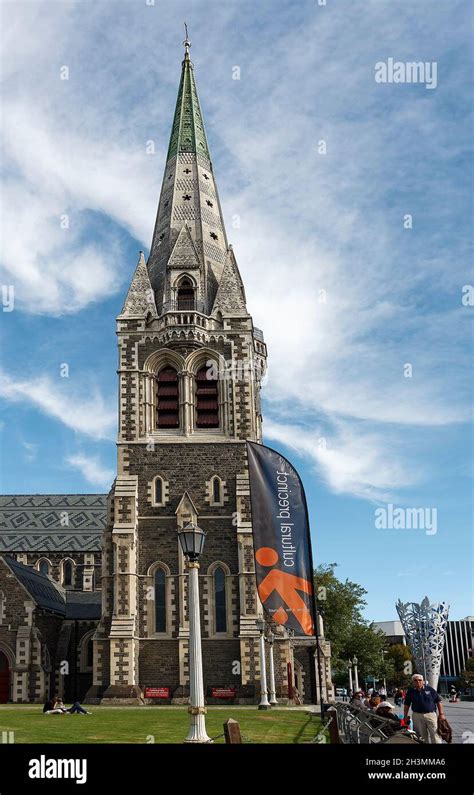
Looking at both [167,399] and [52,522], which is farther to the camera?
[52,522]

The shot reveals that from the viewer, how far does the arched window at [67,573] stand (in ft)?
194

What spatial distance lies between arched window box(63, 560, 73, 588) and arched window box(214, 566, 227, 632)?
23.1m

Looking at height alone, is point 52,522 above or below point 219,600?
above

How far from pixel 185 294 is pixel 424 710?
3456 centimetres

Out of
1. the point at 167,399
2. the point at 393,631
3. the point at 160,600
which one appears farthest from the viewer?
the point at 393,631

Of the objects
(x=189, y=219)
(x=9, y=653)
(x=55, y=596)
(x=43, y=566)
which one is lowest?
(x=9, y=653)

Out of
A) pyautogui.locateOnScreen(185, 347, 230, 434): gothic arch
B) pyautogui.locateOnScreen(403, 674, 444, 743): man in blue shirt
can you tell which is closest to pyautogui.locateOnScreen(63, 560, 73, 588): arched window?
pyautogui.locateOnScreen(185, 347, 230, 434): gothic arch

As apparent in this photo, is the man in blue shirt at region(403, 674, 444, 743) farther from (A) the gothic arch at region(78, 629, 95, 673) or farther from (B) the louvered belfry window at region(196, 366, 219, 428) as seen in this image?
(A) the gothic arch at region(78, 629, 95, 673)

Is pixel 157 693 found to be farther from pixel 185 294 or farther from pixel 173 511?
pixel 185 294

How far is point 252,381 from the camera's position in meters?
43.0

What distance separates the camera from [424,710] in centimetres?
1375

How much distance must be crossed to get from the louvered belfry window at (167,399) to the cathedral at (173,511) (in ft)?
0.18

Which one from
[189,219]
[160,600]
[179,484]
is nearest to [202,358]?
[179,484]
